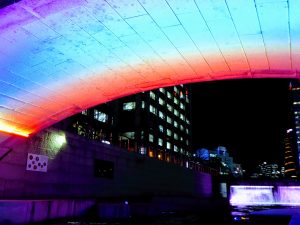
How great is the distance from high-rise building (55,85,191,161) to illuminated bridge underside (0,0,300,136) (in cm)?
1161

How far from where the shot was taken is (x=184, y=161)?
1750 inches

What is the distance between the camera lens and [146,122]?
72500mm

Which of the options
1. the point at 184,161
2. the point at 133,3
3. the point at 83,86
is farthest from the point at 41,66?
the point at 184,161

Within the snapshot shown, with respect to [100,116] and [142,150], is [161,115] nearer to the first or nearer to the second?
[100,116]

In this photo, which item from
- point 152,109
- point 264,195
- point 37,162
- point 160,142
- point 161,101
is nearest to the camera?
point 37,162

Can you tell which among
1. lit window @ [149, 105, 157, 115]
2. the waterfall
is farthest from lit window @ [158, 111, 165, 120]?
the waterfall

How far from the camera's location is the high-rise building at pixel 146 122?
27.8 meters

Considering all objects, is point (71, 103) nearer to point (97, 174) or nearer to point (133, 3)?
point (133, 3)

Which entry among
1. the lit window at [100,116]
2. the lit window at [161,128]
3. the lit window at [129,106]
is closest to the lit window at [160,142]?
the lit window at [161,128]

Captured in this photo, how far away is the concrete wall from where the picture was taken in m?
15.1

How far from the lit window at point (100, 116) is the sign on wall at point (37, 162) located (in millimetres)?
38608

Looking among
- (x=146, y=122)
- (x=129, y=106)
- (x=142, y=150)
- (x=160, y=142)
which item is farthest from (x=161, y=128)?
(x=142, y=150)

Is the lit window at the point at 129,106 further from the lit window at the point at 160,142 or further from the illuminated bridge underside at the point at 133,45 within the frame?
the illuminated bridge underside at the point at 133,45

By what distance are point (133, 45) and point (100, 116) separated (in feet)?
170
